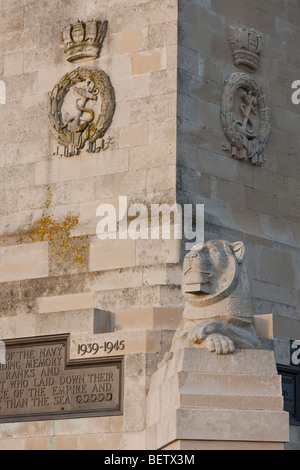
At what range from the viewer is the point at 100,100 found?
69.1ft

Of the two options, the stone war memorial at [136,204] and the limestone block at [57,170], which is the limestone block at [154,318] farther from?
the limestone block at [57,170]

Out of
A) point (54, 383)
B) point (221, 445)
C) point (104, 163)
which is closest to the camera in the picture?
point (221, 445)

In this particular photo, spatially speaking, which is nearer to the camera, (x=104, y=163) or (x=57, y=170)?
(x=104, y=163)

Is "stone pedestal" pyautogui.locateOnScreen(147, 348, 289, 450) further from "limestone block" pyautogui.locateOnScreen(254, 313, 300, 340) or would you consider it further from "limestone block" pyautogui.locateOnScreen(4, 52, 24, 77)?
"limestone block" pyautogui.locateOnScreen(4, 52, 24, 77)

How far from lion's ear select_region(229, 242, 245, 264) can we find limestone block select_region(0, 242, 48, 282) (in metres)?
4.02

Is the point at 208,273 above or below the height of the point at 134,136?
below

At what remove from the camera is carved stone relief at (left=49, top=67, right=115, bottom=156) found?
68.7 ft

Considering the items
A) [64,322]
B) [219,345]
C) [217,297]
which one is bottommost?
[219,345]

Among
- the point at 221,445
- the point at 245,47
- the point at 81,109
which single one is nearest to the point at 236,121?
the point at 245,47

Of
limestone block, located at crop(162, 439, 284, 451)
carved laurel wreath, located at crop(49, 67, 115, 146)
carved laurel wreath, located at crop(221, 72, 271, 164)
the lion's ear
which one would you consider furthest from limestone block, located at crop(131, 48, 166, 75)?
limestone block, located at crop(162, 439, 284, 451)

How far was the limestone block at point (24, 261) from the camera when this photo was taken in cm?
2083

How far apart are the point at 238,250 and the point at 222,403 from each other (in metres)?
2.37

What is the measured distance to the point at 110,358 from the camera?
1870 centimetres

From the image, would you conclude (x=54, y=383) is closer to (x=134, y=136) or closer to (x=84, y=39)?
(x=134, y=136)
